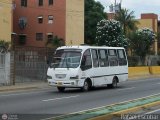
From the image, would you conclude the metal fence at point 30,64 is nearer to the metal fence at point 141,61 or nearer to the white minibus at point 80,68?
the white minibus at point 80,68

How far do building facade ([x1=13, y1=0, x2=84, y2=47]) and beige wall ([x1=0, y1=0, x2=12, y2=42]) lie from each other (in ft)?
52.6

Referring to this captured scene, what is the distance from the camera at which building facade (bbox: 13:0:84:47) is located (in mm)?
70625

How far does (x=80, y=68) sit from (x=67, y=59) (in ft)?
2.93

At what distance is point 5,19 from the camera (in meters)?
52.8

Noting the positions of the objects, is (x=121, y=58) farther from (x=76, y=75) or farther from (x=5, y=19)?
(x=5, y=19)

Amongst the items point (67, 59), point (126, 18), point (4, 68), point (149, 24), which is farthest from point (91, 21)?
point (67, 59)

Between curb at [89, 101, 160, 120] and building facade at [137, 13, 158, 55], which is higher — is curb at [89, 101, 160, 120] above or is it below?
below

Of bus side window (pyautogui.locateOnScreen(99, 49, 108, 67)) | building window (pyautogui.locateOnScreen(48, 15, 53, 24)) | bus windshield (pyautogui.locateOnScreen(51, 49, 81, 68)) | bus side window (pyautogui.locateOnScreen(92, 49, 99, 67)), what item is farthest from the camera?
building window (pyautogui.locateOnScreen(48, 15, 53, 24))

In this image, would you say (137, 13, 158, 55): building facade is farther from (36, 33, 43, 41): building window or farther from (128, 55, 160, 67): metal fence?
(36, 33, 43, 41): building window

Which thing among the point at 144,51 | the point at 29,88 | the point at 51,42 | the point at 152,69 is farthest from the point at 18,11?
the point at 29,88

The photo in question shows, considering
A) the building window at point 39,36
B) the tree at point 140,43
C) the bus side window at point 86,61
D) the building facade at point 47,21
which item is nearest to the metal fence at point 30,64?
the bus side window at point 86,61

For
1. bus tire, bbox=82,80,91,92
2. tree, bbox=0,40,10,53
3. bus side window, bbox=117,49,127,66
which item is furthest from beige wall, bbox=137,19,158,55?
bus tire, bbox=82,80,91,92

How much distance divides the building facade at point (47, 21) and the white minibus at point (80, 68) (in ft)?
130

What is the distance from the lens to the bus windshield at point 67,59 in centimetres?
2608
